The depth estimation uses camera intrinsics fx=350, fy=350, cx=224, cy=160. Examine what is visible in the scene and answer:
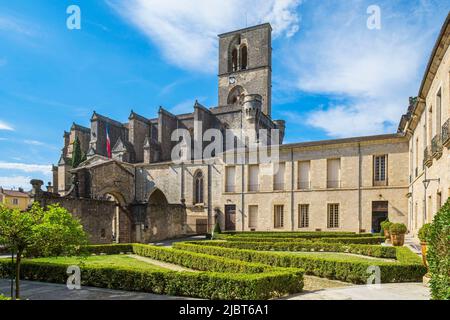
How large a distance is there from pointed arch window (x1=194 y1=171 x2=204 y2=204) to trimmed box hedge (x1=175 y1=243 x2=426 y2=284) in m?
20.9

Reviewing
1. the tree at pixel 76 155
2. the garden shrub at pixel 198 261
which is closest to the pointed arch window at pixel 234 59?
the tree at pixel 76 155

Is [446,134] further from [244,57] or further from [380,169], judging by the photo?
[244,57]

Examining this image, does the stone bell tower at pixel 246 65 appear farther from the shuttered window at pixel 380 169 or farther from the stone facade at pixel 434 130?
the stone facade at pixel 434 130

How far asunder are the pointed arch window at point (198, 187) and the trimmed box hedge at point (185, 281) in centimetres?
2464

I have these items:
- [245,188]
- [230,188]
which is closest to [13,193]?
[230,188]

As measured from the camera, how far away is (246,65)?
53281 millimetres

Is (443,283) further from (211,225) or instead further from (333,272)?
(211,225)

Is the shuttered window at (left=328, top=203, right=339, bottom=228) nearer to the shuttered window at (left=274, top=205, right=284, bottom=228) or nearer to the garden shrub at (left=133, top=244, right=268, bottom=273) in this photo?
the shuttered window at (left=274, top=205, right=284, bottom=228)

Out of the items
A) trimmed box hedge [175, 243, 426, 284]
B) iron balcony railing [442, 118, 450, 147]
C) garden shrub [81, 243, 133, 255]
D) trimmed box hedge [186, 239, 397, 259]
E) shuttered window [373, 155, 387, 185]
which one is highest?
iron balcony railing [442, 118, 450, 147]

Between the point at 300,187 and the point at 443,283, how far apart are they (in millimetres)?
23931

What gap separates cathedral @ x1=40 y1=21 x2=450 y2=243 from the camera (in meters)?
25.8

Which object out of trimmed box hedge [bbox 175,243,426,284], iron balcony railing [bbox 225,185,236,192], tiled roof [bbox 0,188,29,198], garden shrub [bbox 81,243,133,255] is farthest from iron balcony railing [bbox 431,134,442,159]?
tiled roof [bbox 0,188,29,198]

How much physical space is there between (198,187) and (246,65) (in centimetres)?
2472

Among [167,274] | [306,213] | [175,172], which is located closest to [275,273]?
[167,274]
